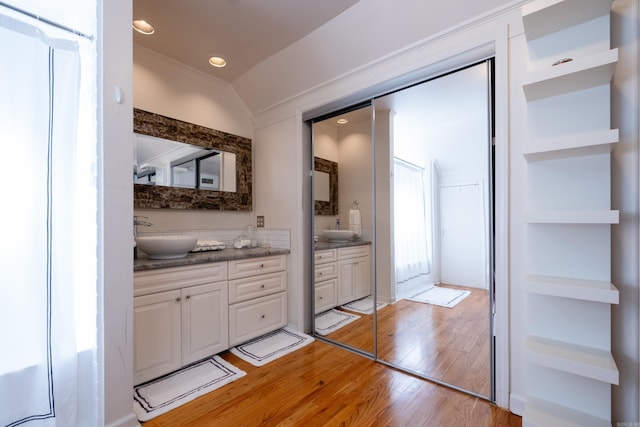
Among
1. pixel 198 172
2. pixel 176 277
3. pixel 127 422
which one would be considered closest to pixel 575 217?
pixel 176 277

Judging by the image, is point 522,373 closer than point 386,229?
Yes

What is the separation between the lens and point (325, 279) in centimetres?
273

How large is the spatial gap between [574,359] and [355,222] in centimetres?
164

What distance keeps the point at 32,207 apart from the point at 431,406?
7.72ft

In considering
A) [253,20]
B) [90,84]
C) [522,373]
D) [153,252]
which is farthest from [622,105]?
[153,252]

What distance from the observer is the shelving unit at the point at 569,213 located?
1.18 meters

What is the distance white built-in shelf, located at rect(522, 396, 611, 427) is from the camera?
118 cm

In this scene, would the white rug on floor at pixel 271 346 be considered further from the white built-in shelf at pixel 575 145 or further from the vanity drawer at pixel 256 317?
the white built-in shelf at pixel 575 145

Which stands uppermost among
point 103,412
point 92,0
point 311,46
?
point 311,46

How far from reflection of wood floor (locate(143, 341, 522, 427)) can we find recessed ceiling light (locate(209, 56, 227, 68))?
8.94ft

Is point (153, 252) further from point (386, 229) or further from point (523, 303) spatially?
point (523, 303)

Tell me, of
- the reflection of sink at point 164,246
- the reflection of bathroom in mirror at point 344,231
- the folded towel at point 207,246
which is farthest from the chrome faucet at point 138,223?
the reflection of bathroom in mirror at point 344,231

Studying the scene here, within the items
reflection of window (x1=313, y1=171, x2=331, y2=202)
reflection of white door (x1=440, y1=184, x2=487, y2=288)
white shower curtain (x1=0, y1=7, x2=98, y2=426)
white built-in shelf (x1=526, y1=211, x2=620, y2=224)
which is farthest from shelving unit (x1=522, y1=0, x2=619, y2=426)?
white shower curtain (x1=0, y1=7, x2=98, y2=426)

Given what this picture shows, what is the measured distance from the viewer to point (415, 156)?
2.25 m
